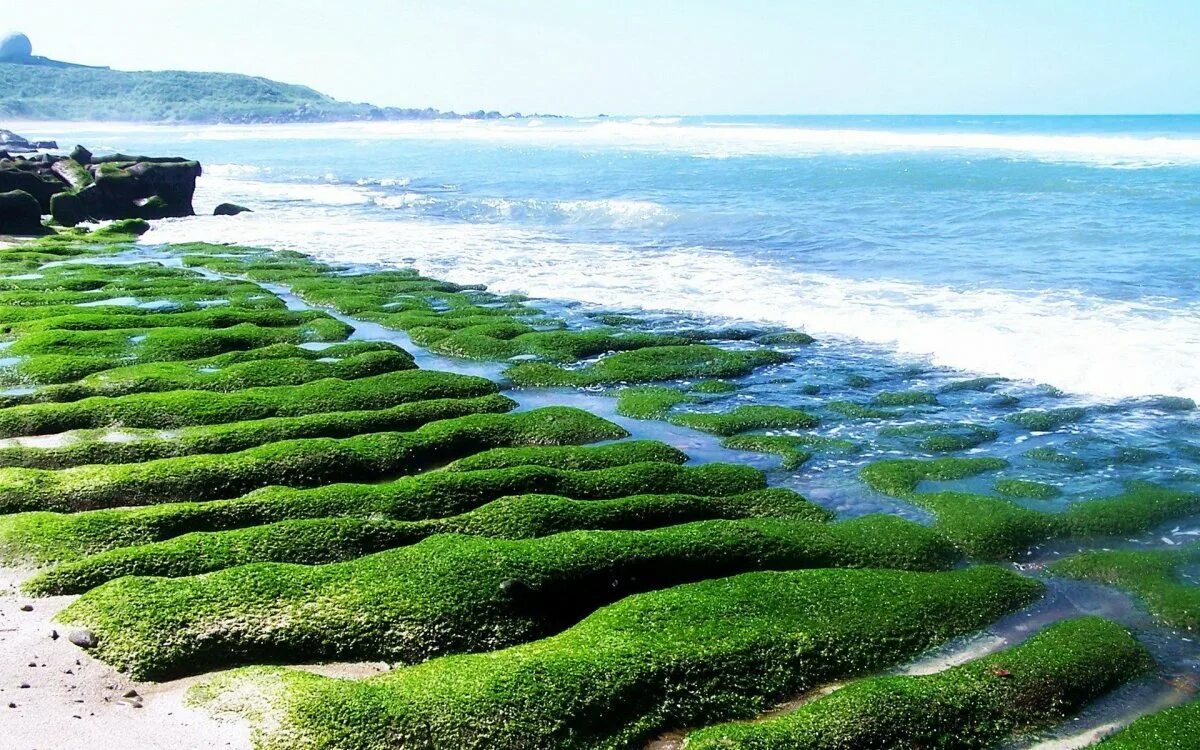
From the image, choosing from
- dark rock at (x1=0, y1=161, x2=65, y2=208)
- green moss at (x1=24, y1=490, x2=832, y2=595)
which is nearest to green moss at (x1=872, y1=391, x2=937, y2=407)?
green moss at (x1=24, y1=490, x2=832, y2=595)

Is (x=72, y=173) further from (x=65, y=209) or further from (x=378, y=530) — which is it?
(x=378, y=530)

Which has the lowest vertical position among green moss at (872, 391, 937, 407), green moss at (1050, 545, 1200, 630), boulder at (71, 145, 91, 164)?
green moss at (1050, 545, 1200, 630)

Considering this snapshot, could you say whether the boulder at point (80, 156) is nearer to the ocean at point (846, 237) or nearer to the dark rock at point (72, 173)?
the dark rock at point (72, 173)

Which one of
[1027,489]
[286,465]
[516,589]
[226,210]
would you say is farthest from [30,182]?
[1027,489]

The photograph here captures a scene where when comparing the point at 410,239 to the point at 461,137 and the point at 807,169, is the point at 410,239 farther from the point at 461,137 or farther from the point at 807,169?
the point at 461,137

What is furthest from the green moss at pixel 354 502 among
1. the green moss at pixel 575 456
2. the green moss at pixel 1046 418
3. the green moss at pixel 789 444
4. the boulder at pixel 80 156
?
the boulder at pixel 80 156

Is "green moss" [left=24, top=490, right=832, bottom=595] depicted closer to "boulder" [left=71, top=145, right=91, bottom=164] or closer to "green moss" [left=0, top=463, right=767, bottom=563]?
"green moss" [left=0, top=463, right=767, bottom=563]

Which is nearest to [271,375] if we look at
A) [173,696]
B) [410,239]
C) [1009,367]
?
[173,696]
